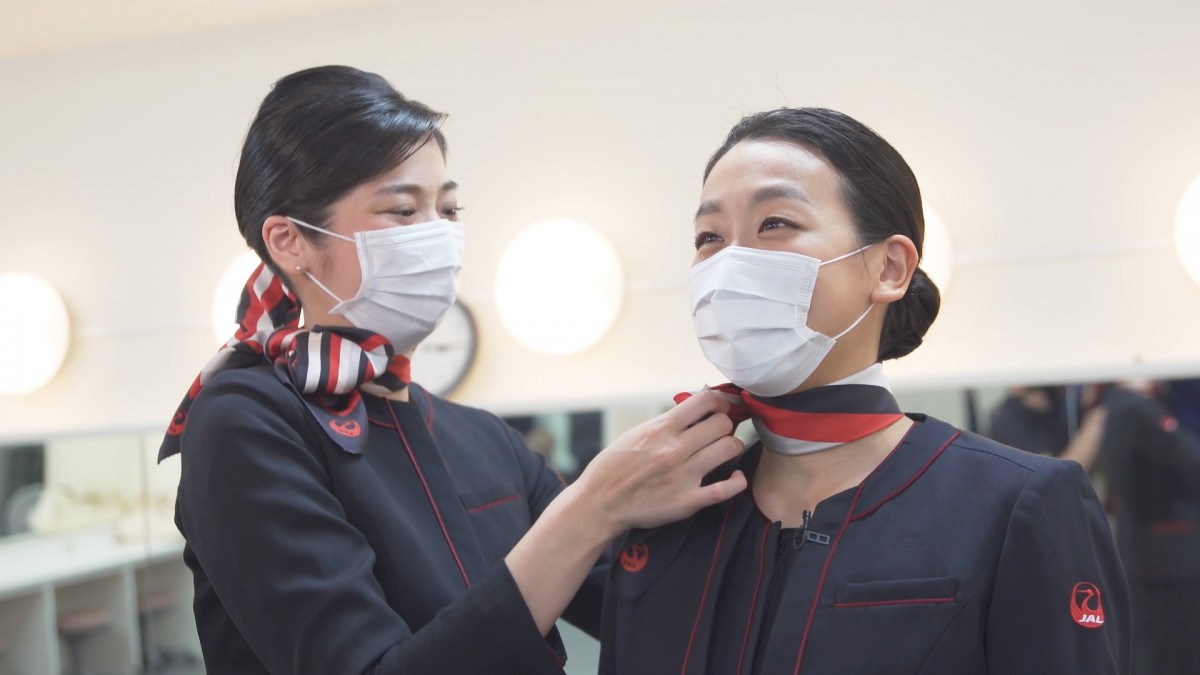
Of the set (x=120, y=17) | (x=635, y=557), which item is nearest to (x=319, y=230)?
(x=635, y=557)

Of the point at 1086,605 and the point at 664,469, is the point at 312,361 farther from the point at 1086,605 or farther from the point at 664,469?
the point at 1086,605

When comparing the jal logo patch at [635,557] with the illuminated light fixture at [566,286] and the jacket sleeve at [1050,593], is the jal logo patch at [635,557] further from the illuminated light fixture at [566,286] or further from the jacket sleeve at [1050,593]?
the illuminated light fixture at [566,286]

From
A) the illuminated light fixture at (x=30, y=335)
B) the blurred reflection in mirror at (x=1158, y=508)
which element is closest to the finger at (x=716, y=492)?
the blurred reflection in mirror at (x=1158, y=508)

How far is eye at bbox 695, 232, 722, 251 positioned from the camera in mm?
1282

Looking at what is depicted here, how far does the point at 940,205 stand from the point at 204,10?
2809 mm

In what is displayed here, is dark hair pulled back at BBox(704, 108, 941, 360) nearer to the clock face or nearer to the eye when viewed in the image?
the eye

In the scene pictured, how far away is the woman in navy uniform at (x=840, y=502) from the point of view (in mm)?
1041

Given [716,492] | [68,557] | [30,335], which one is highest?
[716,492]

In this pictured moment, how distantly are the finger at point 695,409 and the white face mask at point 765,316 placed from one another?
53 millimetres

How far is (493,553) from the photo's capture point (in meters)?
1.57

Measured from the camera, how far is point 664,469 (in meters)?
1.26

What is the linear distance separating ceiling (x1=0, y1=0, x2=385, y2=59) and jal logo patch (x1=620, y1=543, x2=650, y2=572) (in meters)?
3.21

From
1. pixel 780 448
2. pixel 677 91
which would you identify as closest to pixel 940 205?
pixel 677 91

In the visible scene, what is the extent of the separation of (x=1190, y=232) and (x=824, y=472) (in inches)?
94.7
